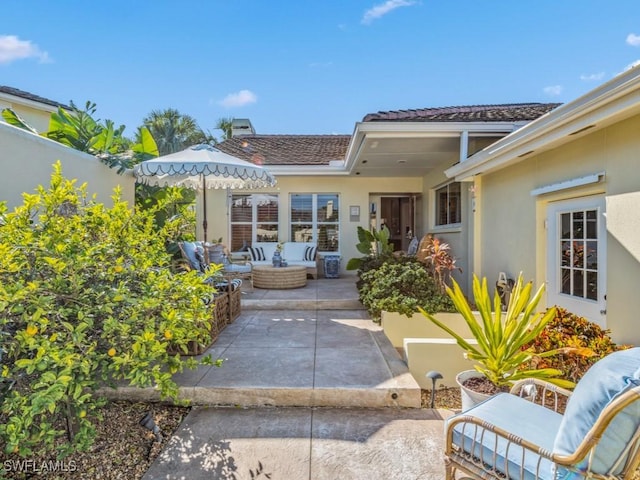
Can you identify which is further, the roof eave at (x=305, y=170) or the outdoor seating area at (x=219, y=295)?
the roof eave at (x=305, y=170)

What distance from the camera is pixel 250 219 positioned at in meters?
11.2

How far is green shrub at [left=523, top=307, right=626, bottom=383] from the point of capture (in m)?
3.45

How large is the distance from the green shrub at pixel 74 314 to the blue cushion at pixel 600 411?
260 cm

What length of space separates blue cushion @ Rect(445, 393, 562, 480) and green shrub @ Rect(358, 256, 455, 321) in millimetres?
2897

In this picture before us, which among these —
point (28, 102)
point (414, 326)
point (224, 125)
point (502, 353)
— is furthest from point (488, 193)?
point (224, 125)

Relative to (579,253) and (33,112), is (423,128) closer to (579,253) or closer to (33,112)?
(579,253)

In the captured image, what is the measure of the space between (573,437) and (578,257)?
12.2ft

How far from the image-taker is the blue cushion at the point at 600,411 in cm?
167

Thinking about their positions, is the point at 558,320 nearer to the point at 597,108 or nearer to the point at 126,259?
the point at 597,108

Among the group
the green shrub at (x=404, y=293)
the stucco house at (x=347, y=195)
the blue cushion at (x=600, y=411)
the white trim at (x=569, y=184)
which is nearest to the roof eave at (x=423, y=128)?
the stucco house at (x=347, y=195)

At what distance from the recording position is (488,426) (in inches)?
80.9

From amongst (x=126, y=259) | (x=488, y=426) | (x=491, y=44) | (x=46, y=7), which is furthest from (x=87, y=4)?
(x=488, y=426)

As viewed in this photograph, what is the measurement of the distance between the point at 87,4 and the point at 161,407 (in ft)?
29.7

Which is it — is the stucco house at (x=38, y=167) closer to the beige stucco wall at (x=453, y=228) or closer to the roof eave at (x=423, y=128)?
the roof eave at (x=423, y=128)
